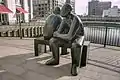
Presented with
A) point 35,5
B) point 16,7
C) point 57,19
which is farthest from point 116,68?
point 35,5

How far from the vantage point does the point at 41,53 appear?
4.43 metres

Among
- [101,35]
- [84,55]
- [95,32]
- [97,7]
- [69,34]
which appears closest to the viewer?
[69,34]

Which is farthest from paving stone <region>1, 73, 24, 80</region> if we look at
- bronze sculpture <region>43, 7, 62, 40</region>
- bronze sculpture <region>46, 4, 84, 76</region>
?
bronze sculpture <region>43, 7, 62, 40</region>

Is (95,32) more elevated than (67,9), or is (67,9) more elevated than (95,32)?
(67,9)

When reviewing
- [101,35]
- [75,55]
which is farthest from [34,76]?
[101,35]

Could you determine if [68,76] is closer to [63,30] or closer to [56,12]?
[63,30]

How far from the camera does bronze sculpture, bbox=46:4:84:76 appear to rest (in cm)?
293

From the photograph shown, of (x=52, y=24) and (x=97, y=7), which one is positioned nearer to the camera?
(x=52, y=24)

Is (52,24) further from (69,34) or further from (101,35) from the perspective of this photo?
(101,35)

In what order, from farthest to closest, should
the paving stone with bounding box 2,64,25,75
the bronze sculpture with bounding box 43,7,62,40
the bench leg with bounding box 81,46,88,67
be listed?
the bronze sculpture with bounding box 43,7,62,40 → the bench leg with bounding box 81,46,88,67 → the paving stone with bounding box 2,64,25,75

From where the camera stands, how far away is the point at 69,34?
3023mm

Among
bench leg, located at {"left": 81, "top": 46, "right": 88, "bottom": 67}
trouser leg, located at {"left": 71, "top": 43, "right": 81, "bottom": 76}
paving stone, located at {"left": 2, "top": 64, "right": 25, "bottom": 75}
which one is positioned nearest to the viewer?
trouser leg, located at {"left": 71, "top": 43, "right": 81, "bottom": 76}

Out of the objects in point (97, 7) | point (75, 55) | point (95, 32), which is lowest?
point (75, 55)

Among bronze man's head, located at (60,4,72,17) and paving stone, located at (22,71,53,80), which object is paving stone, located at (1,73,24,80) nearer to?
paving stone, located at (22,71,53,80)
